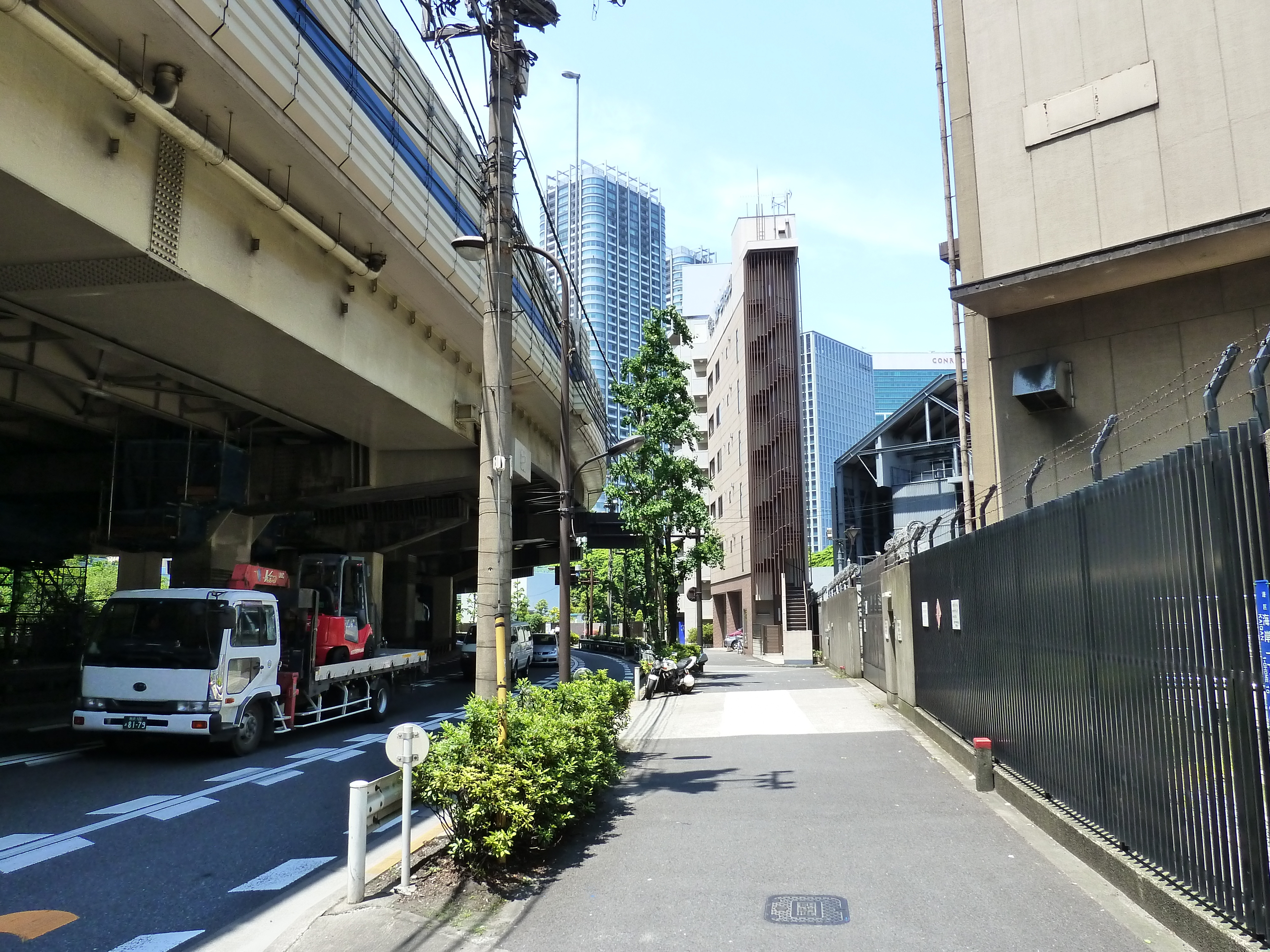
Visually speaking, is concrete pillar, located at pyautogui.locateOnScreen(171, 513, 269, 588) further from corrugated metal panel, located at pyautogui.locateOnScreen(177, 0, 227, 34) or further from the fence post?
the fence post

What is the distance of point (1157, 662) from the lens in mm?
5891

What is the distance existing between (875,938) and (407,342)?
13.9m

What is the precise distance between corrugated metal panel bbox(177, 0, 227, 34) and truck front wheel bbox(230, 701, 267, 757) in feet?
30.9

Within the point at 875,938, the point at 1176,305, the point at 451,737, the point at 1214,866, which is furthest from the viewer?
the point at 1176,305

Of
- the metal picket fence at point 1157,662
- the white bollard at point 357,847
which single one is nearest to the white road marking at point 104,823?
the white bollard at point 357,847

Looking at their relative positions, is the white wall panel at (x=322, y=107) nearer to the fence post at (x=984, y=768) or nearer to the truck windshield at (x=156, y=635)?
the truck windshield at (x=156, y=635)

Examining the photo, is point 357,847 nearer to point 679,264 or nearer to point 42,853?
point 42,853

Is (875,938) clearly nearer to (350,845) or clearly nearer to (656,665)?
(350,845)

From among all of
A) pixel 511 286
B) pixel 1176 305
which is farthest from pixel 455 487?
pixel 1176 305

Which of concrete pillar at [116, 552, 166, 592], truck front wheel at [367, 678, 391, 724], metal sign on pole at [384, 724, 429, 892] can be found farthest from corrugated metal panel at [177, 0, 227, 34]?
concrete pillar at [116, 552, 166, 592]

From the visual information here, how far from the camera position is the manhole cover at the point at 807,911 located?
596 centimetres

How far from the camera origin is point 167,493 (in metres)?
21.2

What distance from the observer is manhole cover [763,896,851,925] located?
5.96 m

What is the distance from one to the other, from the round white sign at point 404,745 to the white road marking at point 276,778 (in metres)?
5.56
